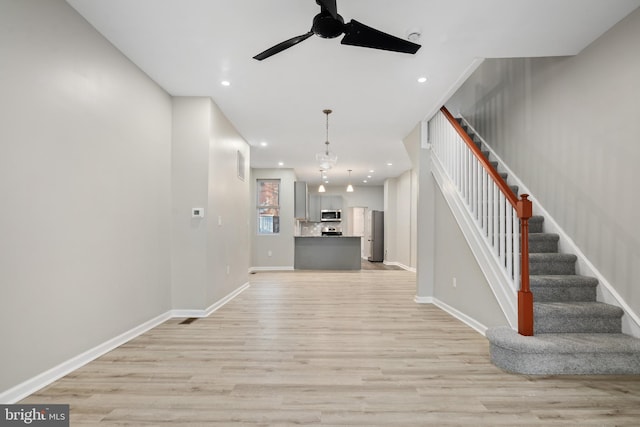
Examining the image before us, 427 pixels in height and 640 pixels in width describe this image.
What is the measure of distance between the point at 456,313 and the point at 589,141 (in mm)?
2302

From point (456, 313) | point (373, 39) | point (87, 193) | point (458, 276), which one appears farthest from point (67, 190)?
point (456, 313)

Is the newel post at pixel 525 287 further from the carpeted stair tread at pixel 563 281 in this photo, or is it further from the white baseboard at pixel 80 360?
the white baseboard at pixel 80 360

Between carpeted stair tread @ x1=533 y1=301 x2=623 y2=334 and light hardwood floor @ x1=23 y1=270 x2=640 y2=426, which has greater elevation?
carpeted stair tread @ x1=533 y1=301 x2=623 y2=334

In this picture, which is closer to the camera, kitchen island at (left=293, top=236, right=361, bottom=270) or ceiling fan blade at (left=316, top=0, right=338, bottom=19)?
ceiling fan blade at (left=316, top=0, right=338, bottom=19)

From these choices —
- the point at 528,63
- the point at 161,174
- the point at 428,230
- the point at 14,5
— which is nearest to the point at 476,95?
the point at 528,63

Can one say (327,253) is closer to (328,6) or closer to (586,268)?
(586,268)

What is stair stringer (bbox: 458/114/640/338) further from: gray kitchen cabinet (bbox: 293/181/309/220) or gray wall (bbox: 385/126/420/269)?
gray kitchen cabinet (bbox: 293/181/309/220)

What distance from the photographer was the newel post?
2518 mm

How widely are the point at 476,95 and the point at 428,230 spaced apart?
218 cm

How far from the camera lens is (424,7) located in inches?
92.2

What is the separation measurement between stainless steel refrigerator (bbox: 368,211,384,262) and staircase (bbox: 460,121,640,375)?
7788 mm

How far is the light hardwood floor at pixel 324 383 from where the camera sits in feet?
5.96

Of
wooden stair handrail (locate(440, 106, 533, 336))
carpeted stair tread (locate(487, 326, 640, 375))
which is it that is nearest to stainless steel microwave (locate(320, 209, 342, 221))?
wooden stair handrail (locate(440, 106, 533, 336))

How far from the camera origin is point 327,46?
9.41 ft
